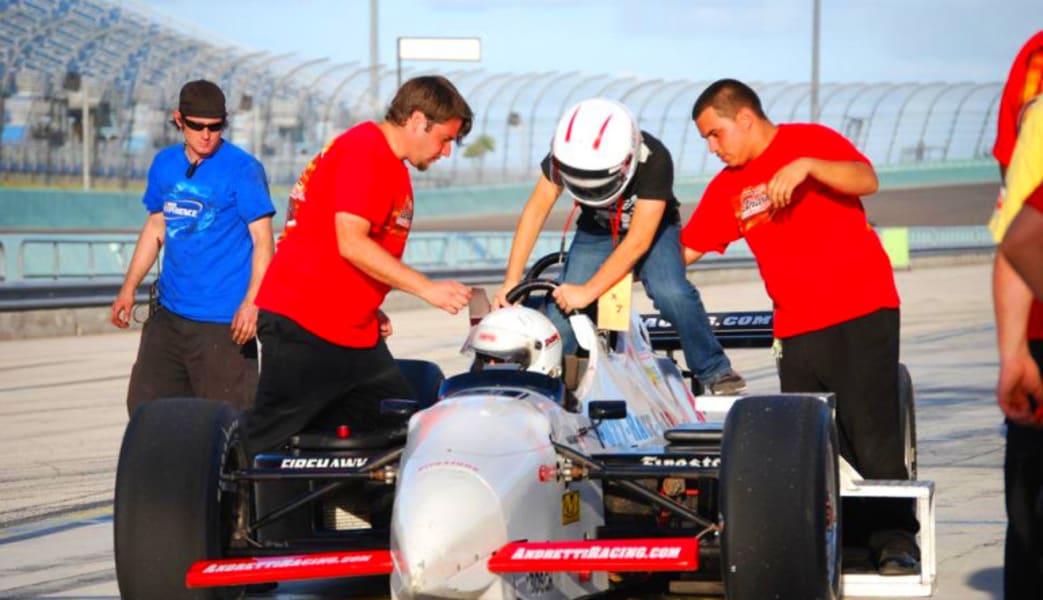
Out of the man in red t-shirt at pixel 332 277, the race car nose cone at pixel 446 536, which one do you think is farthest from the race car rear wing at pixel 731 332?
the race car nose cone at pixel 446 536

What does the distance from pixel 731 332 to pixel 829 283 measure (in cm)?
261

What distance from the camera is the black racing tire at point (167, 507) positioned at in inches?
252

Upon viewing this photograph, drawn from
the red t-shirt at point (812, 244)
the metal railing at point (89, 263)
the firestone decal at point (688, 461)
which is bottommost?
the metal railing at point (89, 263)

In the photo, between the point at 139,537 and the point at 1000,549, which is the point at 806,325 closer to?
the point at 1000,549

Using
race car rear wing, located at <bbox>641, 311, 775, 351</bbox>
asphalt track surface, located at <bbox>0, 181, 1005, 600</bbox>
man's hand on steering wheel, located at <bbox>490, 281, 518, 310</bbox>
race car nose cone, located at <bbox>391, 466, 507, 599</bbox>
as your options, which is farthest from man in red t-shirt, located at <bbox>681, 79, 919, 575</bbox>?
race car rear wing, located at <bbox>641, 311, 775, 351</bbox>

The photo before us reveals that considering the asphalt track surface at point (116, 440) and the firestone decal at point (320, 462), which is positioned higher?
the firestone decal at point (320, 462)

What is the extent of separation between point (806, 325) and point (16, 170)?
28.4 meters

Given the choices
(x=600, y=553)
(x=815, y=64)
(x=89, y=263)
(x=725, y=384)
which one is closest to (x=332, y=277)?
(x=600, y=553)

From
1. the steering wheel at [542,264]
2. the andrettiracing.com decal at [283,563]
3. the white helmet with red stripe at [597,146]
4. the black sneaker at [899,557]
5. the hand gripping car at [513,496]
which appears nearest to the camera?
the hand gripping car at [513,496]

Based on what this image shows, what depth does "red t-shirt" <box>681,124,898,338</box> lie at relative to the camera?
24.7 feet

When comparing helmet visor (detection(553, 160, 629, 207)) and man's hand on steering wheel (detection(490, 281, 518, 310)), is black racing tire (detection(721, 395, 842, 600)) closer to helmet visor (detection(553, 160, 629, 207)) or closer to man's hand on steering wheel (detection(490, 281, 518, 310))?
man's hand on steering wheel (detection(490, 281, 518, 310))

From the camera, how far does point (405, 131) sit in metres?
7.32

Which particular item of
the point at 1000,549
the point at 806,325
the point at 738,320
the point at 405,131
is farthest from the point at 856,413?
the point at 738,320

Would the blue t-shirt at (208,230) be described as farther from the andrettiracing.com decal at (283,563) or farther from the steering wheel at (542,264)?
the andrettiracing.com decal at (283,563)
